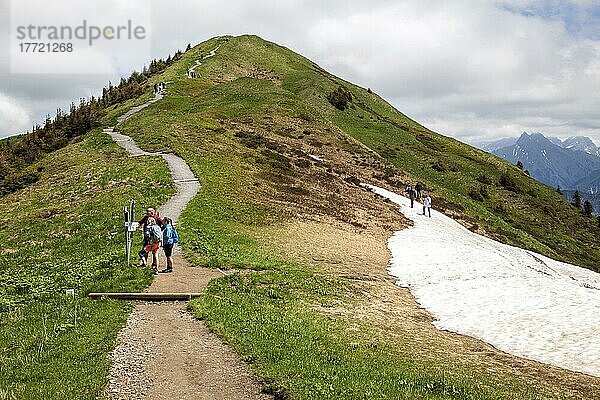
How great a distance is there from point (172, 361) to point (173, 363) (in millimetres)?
136

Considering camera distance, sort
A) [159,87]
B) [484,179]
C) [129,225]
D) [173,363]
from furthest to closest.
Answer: [159,87] < [484,179] < [129,225] < [173,363]

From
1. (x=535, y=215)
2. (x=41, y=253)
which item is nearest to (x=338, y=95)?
(x=535, y=215)

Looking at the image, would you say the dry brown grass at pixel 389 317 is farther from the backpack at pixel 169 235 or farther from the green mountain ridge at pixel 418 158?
the green mountain ridge at pixel 418 158

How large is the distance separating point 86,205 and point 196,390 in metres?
27.7

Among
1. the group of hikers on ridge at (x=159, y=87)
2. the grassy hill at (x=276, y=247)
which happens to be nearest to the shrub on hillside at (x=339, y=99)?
the grassy hill at (x=276, y=247)

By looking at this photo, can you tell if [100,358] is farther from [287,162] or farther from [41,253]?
[287,162]

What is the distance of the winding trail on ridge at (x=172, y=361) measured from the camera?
422 inches

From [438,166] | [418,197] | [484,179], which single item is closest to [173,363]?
[418,197]

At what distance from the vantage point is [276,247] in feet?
99.5

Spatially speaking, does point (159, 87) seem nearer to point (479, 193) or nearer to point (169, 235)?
point (479, 193)

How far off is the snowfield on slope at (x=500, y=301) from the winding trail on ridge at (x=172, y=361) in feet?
30.3

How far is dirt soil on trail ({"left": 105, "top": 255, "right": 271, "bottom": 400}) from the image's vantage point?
35.1 feet

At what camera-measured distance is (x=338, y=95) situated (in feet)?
349

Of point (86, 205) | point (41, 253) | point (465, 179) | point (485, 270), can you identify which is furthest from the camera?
point (465, 179)
